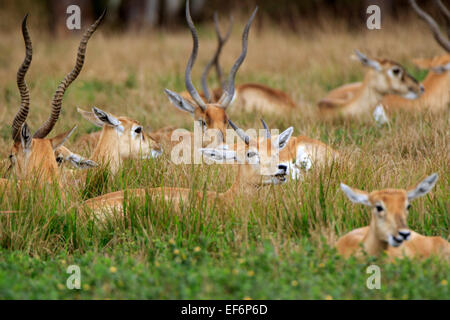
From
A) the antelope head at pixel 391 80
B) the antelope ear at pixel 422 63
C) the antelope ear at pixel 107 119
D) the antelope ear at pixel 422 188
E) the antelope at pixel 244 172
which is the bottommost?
the antelope ear at pixel 422 188

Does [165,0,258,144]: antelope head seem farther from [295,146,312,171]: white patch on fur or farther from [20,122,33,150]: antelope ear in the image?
[20,122,33,150]: antelope ear

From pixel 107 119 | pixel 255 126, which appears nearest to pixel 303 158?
pixel 255 126

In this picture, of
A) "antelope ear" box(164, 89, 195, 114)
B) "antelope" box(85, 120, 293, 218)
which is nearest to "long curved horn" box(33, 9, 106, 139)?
"antelope" box(85, 120, 293, 218)

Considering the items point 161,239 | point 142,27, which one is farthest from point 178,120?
point 142,27

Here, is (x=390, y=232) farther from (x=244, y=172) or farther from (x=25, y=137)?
(x=25, y=137)

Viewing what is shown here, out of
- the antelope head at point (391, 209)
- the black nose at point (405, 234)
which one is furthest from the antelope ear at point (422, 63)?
the black nose at point (405, 234)

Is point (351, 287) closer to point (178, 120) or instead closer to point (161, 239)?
point (161, 239)

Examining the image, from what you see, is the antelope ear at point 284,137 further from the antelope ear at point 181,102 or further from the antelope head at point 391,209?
the antelope ear at point 181,102

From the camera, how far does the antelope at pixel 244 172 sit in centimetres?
493

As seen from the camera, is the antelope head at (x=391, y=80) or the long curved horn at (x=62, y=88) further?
the antelope head at (x=391, y=80)

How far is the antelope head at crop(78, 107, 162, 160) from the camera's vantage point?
6.25 metres

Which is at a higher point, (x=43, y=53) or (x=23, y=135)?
(x=43, y=53)

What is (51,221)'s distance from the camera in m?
4.71
